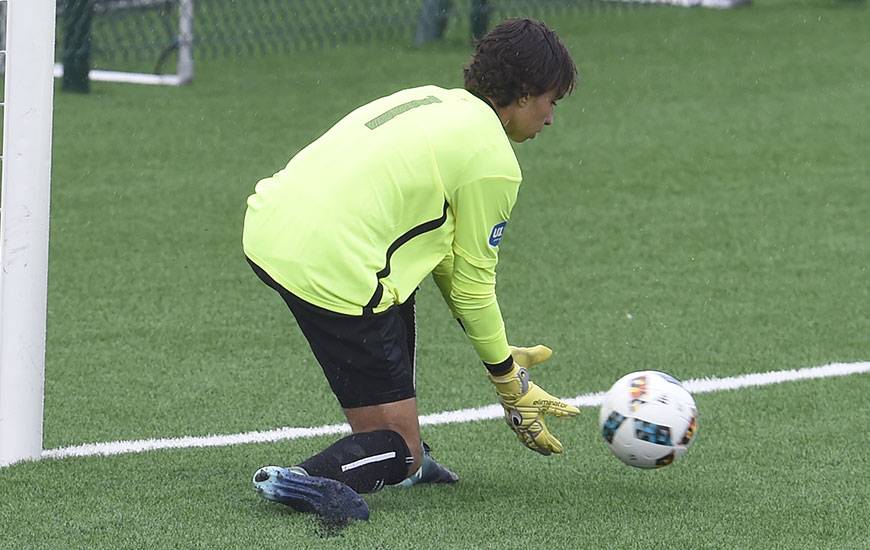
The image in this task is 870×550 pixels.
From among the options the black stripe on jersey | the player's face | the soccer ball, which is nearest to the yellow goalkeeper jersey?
the black stripe on jersey

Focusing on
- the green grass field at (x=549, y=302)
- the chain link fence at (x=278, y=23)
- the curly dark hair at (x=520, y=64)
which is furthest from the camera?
the chain link fence at (x=278, y=23)

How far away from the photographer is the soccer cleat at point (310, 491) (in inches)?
163

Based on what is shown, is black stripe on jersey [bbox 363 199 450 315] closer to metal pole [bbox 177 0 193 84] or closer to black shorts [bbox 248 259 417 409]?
black shorts [bbox 248 259 417 409]

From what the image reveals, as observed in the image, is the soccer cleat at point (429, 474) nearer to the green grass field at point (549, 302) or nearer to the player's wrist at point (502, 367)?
the green grass field at point (549, 302)

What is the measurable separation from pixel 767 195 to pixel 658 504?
16.1ft

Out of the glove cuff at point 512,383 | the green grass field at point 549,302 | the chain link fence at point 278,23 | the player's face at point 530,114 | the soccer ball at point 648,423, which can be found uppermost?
the player's face at point 530,114

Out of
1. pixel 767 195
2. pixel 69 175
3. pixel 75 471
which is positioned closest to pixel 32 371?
pixel 75 471

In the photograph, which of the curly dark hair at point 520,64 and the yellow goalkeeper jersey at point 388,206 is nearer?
the yellow goalkeeper jersey at point 388,206

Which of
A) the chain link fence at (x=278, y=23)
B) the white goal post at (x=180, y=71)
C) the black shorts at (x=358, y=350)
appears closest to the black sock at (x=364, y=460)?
the black shorts at (x=358, y=350)

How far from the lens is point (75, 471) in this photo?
4.73 meters

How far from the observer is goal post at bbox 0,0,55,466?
4594 mm

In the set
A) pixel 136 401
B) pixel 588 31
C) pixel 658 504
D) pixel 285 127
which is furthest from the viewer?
pixel 588 31

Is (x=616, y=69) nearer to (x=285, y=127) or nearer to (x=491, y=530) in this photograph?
(x=285, y=127)

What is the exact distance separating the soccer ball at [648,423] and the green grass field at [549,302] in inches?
6.3
